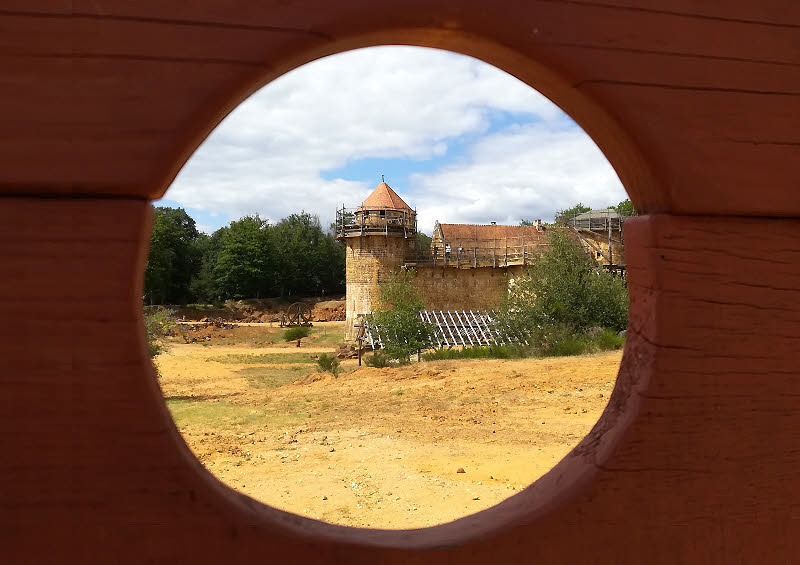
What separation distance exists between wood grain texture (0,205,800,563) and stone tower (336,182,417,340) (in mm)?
29159

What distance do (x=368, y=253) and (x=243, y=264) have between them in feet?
88.4

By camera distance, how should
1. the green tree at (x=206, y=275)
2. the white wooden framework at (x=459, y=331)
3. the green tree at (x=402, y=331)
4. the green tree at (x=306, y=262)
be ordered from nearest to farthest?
the green tree at (x=402, y=331), the white wooden framework at (x=459, y=331), the green tree at (x=206, y=275), the green tree at (x=306, y=262)

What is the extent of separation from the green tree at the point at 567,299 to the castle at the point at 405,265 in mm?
8052

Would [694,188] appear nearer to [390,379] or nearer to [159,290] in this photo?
[390,379]

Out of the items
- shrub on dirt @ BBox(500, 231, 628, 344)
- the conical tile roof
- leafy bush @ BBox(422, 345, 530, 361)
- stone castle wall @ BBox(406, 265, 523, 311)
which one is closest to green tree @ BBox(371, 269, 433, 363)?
leafy bush @ BBox(422, 345, 530, 361)

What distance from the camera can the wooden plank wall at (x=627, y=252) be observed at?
0.75 meters

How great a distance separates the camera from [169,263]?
4925 cm

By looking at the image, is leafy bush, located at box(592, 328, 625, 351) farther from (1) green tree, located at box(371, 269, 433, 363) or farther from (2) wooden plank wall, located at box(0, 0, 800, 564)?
(2) wooden plank wall, located at box(0, 0, 800, 564)

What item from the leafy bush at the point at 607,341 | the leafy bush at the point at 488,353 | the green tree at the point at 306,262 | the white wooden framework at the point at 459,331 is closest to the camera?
the leafy bush at the point at 607,341

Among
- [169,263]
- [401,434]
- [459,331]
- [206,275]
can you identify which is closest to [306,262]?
[206,275]

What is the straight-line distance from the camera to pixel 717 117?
2.89 feet

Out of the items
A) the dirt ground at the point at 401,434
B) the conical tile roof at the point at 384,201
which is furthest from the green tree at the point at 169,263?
the dirt ground at the point at 401,434

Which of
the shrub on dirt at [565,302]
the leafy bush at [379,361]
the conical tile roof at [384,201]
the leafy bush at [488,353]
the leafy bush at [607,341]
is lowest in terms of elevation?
the leafy bush at [379,361]

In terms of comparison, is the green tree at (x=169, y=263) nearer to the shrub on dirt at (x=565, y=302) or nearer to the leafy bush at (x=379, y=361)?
the leafy bush at (x=379, y=361)
